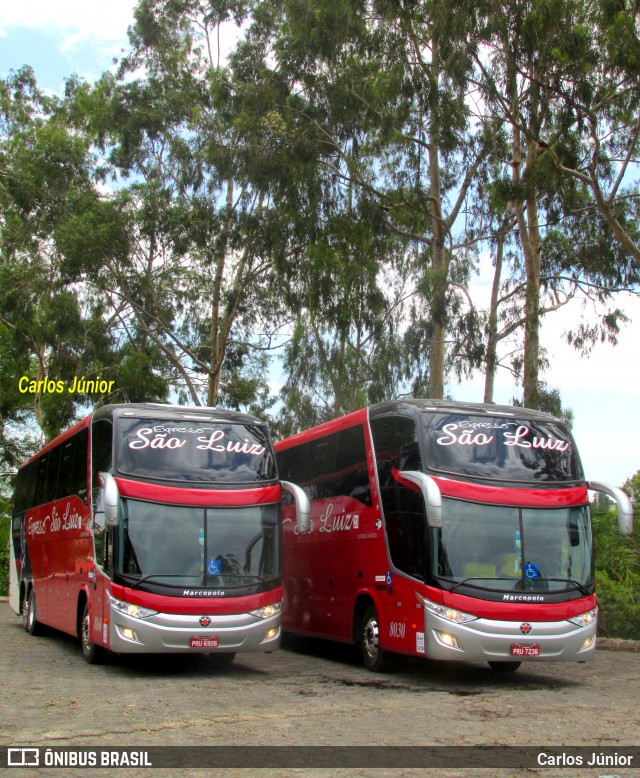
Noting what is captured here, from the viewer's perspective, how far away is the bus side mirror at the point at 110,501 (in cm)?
1245

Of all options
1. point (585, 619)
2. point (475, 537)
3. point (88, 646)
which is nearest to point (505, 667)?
point (585, 619)

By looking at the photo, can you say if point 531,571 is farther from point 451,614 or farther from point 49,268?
point 49,268

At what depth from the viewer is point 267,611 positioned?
13281 mm

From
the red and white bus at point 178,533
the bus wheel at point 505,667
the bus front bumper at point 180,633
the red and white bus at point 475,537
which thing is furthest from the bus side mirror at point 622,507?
the bus front bumper at point 180,633

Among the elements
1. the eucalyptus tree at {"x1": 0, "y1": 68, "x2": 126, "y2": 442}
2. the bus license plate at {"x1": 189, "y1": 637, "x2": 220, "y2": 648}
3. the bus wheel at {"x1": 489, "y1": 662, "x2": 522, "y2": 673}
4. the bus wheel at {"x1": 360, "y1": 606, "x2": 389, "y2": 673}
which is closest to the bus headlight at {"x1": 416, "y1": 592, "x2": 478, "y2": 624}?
the bus wheel at {"x1": 360, "y1": 606, "x2": 389, "y2": 673}

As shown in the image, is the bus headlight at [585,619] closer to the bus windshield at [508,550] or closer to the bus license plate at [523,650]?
the bus windshield at [508,550]

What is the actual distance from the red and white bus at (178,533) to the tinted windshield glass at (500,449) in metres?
1.97

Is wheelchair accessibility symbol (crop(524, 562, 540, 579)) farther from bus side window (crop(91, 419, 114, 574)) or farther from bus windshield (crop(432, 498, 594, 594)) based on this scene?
bus side window (crop(91, 419, 114, 574))

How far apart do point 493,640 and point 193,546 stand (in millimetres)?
3869

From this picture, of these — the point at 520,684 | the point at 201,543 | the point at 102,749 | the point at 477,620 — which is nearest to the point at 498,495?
the point at 477,620

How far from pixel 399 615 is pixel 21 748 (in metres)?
6.28

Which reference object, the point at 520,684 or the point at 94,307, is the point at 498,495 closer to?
the point at 520,684

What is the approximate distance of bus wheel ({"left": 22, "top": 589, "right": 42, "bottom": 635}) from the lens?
63.3ft

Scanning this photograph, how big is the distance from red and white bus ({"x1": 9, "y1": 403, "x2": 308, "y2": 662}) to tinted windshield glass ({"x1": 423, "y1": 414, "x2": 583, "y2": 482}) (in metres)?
1.97
